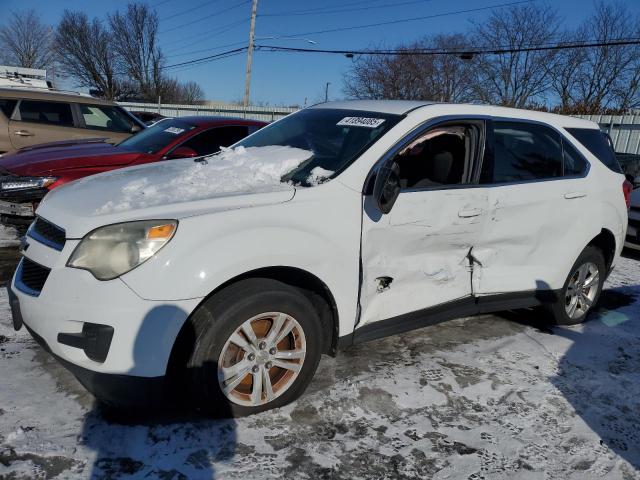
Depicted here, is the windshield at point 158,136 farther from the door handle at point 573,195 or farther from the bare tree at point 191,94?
the bare tree at point 191,94

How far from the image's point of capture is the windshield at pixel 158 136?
5.96m

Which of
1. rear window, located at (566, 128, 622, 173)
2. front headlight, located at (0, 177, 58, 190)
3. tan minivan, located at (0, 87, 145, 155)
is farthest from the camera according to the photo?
tan minivan, located at (0, 87, 145, 155)

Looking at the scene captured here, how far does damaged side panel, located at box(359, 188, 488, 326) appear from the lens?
9.88ft

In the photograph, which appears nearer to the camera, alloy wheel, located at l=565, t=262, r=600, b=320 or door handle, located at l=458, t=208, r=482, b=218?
door handle, located at l=458, t=208, r=482, b=218

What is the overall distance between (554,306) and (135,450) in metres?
3.43

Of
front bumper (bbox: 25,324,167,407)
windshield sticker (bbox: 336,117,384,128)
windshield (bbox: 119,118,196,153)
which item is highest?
windshield sticker (bbox: 336,117,384,128)

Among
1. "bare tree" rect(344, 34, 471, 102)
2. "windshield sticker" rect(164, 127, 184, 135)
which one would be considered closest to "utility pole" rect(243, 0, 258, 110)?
"bare tree" rect(344, 34, 471, 102)

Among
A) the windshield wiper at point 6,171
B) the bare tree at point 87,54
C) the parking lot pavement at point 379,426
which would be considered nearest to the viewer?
the parking lot pavement at point 379,426

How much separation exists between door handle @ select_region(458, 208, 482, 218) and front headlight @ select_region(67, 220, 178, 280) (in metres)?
1.88

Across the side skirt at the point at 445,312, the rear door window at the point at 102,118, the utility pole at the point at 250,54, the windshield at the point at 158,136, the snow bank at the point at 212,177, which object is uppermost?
the utility pole at the point at 250,54

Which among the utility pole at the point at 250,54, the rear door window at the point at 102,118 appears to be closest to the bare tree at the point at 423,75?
the utility pole at the point at 250,54

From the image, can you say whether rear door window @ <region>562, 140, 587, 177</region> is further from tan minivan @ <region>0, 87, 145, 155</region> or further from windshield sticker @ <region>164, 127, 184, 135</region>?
tan minivan @ <region>0, 87, 145, 155</region>

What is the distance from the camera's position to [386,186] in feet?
9.30

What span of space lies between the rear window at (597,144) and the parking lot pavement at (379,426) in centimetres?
171
